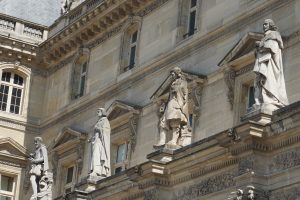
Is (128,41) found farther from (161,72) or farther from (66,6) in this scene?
(66,6)

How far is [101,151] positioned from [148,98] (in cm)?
431

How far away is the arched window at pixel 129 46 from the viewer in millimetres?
32688

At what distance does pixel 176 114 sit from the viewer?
Answer: 75.8 ft

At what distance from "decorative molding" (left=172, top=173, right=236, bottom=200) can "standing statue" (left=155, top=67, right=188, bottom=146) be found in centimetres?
137

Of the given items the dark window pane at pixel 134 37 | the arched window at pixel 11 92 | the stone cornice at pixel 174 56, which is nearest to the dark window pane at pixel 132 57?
the dark window pane at pixel 134 37

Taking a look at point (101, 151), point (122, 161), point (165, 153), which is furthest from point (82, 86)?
point (165, 153)

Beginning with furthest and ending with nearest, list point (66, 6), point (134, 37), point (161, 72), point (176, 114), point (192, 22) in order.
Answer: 1. point (66, 6)
2. point (134, 37)
3. point (161, 72)
4. point (192, 22)
5. point (176, 114)

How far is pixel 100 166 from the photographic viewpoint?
26.7 metres

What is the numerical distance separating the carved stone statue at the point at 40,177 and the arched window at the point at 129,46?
558 centimetres

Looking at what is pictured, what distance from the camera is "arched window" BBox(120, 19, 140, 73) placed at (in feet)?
107

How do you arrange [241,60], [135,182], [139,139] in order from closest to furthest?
1. [135,182]
2. [241,60]
3. [139,139]

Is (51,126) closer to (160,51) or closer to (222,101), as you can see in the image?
(160,51)

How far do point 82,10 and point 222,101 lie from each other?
37.7ft

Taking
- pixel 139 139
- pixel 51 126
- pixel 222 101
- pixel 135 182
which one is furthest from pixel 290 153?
pixel 51 126
